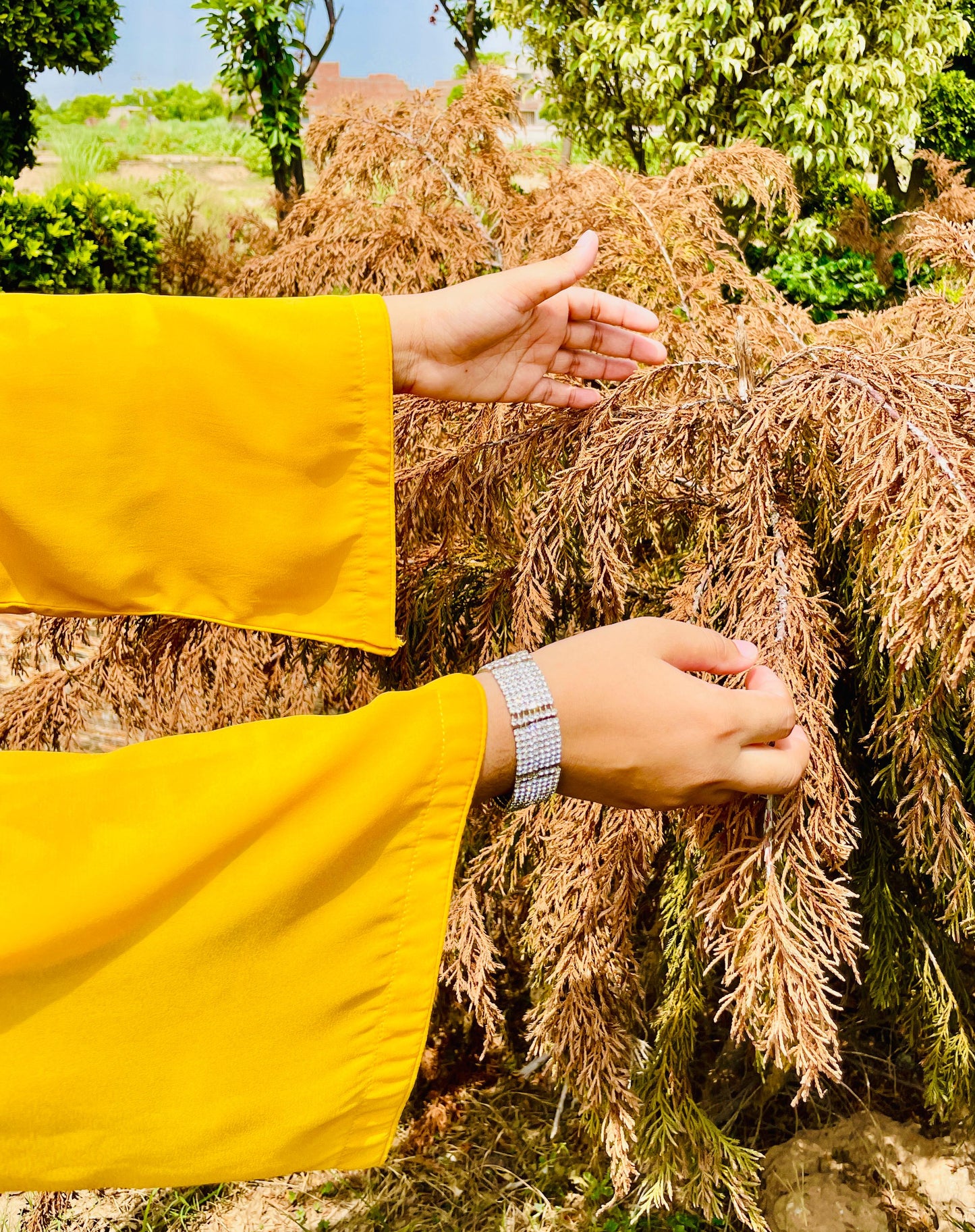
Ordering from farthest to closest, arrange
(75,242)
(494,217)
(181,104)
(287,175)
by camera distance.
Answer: (181,104) < (287,175) < (75,242) < (494,217)

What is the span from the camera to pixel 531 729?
71cm

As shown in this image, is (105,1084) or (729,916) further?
(729,916)

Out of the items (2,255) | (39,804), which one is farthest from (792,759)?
(2,255)

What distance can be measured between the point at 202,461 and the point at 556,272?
44 cm

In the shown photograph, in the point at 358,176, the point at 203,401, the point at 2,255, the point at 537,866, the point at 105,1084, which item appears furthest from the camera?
the point at 2,255

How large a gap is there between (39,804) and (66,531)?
46 cm

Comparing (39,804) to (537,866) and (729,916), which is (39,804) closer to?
(729,916)

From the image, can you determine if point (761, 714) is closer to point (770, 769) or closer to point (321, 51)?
point (770, 769)

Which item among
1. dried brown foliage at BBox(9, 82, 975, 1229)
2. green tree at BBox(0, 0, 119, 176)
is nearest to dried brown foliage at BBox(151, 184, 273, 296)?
green tree at BBox(0, 0, 119, 176)

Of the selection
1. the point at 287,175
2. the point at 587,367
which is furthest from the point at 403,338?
the point at 287,175

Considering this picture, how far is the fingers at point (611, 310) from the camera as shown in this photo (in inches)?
46.8

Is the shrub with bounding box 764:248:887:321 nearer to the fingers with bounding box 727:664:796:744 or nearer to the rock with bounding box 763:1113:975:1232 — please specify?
the rock with bounding box 763:1113:975:1232

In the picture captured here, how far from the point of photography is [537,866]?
1.24 metres

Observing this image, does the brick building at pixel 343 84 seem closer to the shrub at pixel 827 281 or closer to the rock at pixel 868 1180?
the shrub at pixel 827 281
